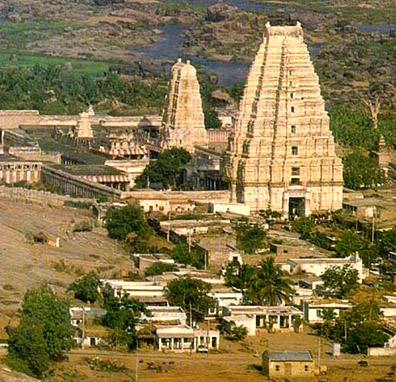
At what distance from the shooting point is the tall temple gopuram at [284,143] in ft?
234

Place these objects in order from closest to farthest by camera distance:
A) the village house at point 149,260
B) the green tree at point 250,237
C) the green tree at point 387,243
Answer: the village house at point 149,260, the green tree at point 250,237, the green tree at point 387,243

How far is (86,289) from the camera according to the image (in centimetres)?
5412

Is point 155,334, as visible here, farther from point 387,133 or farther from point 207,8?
point 207,8

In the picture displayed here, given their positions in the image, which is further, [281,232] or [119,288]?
[281,232]

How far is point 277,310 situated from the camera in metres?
53.4

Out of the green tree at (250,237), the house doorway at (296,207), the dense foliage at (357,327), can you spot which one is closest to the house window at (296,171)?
the house doorway at (296,207)

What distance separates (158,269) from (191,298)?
16.1 ft

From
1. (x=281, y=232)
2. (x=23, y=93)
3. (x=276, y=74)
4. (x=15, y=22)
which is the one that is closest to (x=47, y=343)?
(x=281, y=232)

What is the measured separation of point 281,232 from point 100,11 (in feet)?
409

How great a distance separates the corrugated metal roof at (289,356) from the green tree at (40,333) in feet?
13.4

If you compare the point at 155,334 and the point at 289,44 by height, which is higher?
the point at 289,44

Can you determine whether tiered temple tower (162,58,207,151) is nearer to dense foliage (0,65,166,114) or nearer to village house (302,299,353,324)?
dense foliage (0,65,166,114)

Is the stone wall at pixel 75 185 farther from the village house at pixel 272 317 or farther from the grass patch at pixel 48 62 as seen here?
the grass patch at pixel 48 62

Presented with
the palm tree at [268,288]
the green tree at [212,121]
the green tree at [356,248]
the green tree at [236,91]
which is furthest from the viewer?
the green tree at [236,91]
